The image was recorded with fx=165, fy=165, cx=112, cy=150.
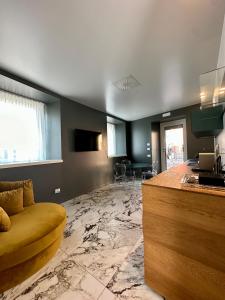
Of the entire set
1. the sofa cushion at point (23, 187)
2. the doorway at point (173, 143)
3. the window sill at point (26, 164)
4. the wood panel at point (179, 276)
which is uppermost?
the doorway at point (173, 143)

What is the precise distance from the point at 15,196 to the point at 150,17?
262 cm

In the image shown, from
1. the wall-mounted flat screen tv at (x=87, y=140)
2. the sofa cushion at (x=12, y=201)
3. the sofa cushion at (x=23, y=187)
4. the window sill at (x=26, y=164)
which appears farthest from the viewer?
the wall-mounted flat screen tv at (x=87, y=140)

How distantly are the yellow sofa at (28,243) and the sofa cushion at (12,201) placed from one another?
0.09 meters

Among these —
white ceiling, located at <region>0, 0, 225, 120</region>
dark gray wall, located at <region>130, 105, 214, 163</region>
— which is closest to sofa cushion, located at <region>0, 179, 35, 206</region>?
white ceiling, located at <region>0, 0, 225, 120</region>

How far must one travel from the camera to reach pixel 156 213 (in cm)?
133

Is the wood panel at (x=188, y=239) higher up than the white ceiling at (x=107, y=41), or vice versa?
the white ceiling at (x=107, y=41)

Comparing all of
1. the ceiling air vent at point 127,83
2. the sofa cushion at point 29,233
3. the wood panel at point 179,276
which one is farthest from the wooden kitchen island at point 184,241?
the ceiling air vent at point 127,83

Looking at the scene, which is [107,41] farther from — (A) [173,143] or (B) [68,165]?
(A) [173,143]

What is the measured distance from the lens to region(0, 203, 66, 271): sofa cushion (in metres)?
1.42

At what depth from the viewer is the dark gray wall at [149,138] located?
536 centimetres

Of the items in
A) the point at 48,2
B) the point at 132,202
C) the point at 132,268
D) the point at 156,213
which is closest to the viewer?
the point at 156,213

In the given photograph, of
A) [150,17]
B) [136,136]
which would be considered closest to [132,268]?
[150,17]

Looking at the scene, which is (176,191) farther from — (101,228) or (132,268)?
(101,228)

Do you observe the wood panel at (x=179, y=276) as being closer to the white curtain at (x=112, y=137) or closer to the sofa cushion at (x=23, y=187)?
the sofa cushion at (x=23, y=187)
